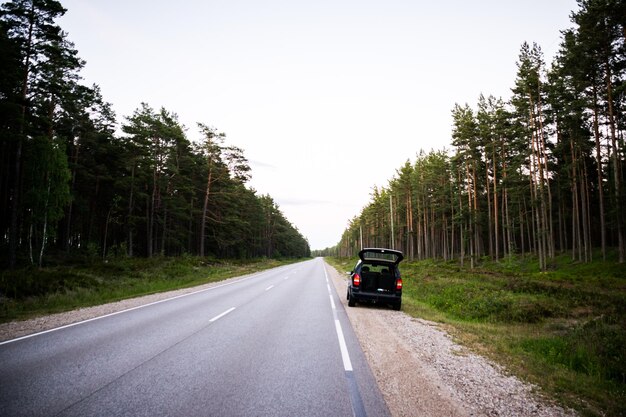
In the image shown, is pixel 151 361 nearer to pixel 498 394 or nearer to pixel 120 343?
pixel 120 343

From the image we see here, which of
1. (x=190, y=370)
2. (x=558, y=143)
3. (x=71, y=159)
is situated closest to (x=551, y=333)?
(x=190, y=370)

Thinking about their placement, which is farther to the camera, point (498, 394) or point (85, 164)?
point (85, 164)

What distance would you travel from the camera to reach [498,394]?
4.31 m

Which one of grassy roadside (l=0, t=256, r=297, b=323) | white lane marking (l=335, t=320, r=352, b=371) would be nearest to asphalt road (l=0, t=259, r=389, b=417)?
white lane marking (l=335, t=320, r=352, b=371)

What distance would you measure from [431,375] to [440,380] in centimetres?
20

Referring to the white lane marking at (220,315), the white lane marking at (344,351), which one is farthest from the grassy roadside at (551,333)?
the white lane marking at (220,315)

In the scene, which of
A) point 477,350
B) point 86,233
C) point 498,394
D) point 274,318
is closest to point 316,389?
point 498,394

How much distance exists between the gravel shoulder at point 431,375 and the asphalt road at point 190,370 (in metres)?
0.32

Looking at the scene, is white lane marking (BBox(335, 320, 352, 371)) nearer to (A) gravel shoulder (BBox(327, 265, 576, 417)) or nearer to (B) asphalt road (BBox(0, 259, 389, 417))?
(B) asphalt road (BBox(0, 259, 389, 417))

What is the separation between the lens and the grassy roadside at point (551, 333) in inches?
188

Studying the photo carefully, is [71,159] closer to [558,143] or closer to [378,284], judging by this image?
[378,284]

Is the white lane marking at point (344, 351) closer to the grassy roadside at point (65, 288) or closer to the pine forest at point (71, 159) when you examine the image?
the grassy roadside at point (65, 288)

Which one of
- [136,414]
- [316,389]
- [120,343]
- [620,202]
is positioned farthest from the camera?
[620,202]

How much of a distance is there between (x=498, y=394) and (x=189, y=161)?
41.5 metres
